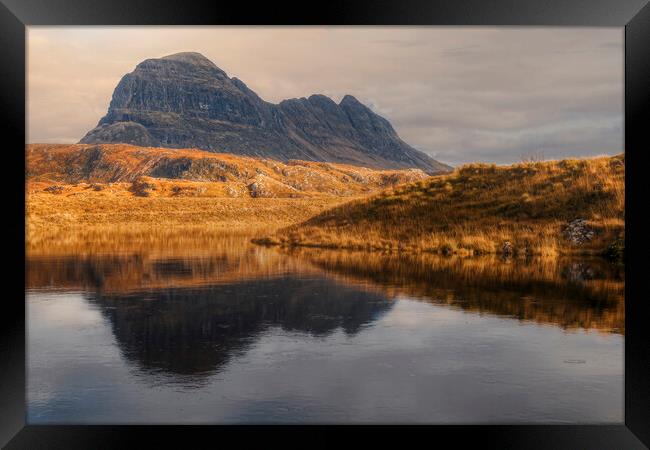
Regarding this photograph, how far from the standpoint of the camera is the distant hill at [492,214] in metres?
25.6

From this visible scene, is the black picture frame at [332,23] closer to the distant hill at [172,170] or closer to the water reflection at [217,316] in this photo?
the water reflection at [217,316]

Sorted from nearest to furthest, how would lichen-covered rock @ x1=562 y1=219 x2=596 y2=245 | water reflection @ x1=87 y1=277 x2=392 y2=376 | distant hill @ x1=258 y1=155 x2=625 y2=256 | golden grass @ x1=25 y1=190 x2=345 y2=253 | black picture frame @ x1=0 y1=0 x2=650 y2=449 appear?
black picture frame @ x1=0 y1=0 x2=650 y2=449, water reflection @ x1=87 y1=277 x2=392 y2=376, lichen-covered rock @ x1=562 y1=219 x2=596 y2=245, distant hill @ x1=258 y1=155 x2=625 y2=256, golden grass @ x1=25 y1=190 x2=345 y2=253

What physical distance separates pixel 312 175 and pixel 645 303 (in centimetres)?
Answer: 14240

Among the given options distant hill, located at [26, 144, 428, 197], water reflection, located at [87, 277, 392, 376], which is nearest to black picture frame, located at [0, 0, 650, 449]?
water reflection, located at [87, 277, 392, 376]

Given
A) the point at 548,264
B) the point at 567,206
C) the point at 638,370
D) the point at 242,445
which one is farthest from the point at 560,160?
the point at 242,445

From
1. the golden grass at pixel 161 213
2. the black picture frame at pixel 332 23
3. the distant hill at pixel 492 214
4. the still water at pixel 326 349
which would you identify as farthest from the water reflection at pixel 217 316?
the golden grass at pixel 161 213

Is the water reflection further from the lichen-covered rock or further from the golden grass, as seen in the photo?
the golden grass

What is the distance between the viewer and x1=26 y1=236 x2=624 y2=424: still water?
689cm

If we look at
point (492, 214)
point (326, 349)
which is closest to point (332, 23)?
point (326, 349)

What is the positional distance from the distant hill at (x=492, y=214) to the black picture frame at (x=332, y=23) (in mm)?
16751

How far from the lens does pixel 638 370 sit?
705 centimetres

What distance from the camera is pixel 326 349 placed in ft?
30.3

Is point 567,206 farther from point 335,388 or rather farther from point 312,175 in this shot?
point 312,175

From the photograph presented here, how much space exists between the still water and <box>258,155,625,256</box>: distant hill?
8.37m
